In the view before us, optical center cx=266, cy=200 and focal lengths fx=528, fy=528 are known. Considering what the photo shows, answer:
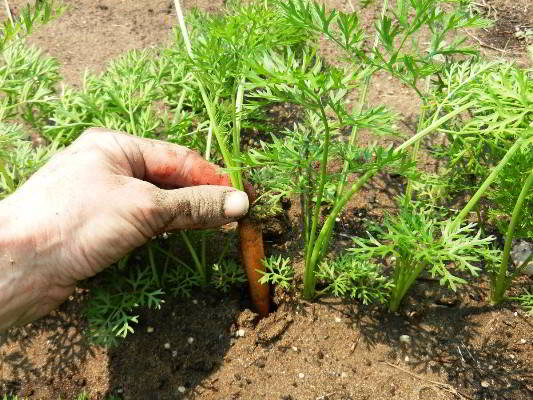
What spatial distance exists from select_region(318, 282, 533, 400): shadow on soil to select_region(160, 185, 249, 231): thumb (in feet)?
2.05

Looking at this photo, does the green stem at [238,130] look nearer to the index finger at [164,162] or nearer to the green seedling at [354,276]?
the index finger at [164,162]

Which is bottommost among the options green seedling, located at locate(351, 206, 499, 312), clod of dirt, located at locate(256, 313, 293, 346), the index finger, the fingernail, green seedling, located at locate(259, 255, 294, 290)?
clod of dirt, located at locate(256, 313, 293, 346)

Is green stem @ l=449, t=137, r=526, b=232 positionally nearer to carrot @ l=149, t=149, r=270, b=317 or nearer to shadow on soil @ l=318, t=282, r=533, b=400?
shadow on soil @ l=318, t=282, r=533, b=400

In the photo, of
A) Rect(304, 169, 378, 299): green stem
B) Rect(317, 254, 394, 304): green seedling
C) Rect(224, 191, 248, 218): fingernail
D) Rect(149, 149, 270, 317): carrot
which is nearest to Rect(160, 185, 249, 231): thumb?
Rect(224, 191, 248, 218): fingernail

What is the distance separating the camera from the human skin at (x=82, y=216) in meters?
1.60

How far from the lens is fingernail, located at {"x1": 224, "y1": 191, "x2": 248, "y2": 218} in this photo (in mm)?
1737

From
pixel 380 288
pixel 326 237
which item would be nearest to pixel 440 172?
pixel 380 288

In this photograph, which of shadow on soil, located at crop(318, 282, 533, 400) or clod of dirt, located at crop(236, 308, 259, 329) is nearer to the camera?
shadow on soil, located at crop(318, 282, 533, 400)

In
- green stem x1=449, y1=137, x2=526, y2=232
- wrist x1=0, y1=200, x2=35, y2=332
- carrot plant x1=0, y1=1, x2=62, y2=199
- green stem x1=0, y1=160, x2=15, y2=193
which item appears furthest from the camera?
carrot plant x1=0, y1=1, x2=62, y2=199

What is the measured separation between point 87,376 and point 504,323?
5.18 ft

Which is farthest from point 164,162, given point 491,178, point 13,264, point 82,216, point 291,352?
point 491,178

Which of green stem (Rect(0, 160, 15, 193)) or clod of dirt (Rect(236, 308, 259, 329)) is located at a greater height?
green stem (Rect(0, 160, 15, 193))

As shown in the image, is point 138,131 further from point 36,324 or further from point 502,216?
point 502,216

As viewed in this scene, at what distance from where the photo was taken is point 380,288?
6.75 ft
